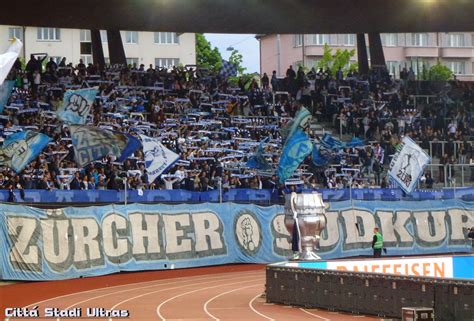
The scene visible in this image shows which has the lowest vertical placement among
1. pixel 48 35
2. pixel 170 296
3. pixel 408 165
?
pixel 170 296

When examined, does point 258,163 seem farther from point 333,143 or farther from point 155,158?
point 155,158

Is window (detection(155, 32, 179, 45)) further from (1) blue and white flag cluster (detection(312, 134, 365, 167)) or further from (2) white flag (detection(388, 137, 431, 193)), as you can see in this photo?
(2) white flag (detection(388, 137, 431, 193))

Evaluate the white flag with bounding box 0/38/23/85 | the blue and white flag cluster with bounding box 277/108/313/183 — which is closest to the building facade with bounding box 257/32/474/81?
the blue and white flag cluster with bounding box 277/108/313/183

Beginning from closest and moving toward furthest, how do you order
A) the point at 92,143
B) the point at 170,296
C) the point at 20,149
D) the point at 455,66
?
the point at 170,296 → the point at 20,149 → the point at 92,143 → the point at 455,66

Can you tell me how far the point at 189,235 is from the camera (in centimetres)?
3450

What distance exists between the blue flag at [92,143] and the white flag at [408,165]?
9.69 meters

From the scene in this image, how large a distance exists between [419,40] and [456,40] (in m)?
4.04

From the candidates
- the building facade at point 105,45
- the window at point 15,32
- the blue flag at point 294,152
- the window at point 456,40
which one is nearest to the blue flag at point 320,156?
the blue flag at point 294,152

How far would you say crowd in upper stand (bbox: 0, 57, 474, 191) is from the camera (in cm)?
3828

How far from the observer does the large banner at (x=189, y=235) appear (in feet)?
97.9

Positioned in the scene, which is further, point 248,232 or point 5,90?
point 248,232

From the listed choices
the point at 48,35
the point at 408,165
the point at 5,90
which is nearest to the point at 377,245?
the point at 408,165

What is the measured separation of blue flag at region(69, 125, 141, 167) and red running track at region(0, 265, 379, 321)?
4424 millimetres

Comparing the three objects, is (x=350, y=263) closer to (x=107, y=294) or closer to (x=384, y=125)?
(x=107, y=294)
